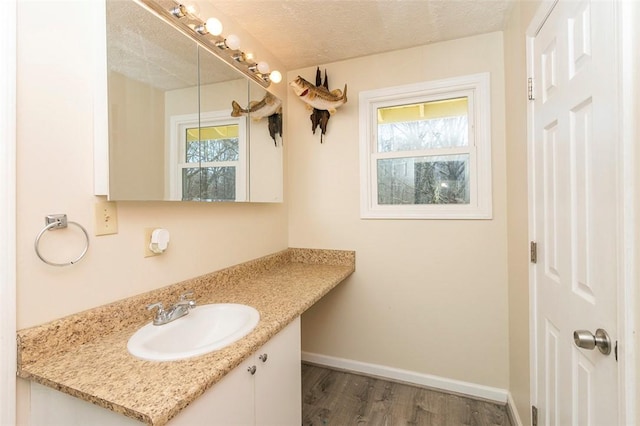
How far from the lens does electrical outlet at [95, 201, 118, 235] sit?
3.43 ft

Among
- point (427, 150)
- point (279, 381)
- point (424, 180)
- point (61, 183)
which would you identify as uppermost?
point (427, 150)

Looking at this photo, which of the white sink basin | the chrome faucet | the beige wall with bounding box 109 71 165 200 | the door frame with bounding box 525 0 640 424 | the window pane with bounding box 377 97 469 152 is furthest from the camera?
the window pane with bounding box 377 97 469 152

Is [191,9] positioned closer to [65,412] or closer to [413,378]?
[65,412]

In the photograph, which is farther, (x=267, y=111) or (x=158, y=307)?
(x=267, y=111)

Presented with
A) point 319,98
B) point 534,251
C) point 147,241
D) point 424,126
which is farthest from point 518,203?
point 147,241

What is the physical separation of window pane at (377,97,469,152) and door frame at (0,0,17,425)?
1902 mm

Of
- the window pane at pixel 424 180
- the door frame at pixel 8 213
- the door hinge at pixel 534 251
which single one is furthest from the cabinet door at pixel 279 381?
the window pane at pixel 424 180

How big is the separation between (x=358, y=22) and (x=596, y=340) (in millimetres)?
1863

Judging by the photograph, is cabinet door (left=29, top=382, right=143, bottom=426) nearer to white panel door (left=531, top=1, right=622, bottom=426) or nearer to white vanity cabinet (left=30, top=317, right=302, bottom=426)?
white vanity cabinet (left=30, top=317, right=302, bottom=426)

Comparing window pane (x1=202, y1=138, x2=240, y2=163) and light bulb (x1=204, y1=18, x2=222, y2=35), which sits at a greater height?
light bulb (x1=204, y1=18, x2=222, y2=35)

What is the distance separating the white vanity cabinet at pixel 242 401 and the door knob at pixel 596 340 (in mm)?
998

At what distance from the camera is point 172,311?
1.18 metres

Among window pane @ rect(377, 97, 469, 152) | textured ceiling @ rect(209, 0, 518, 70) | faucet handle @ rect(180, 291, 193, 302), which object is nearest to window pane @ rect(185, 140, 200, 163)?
faucet handle @ rect(180, 291, 193, 302)

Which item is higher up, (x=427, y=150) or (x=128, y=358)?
(x=427, y=150)
